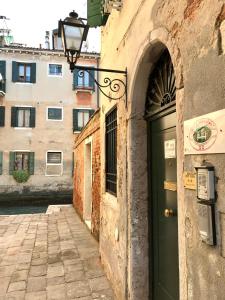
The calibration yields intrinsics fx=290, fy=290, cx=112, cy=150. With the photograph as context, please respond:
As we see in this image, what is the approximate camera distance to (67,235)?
6.83 m

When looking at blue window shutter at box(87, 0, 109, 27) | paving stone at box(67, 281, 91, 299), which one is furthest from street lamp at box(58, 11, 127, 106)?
paving stone at box(67, 281, 91, 299)

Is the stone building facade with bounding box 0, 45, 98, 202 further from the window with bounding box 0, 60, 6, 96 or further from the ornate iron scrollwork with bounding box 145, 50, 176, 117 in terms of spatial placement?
the ornate iron scrollwork with bounding box 145, 50, 176, 117

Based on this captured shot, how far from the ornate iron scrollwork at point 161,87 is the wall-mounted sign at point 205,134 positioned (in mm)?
767

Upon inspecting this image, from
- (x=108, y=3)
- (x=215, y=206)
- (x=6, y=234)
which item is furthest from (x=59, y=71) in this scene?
(x=215, y=206)

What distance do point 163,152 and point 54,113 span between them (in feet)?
60.3

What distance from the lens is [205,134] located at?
171 cm

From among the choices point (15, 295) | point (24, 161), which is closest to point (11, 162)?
point (24, 161)

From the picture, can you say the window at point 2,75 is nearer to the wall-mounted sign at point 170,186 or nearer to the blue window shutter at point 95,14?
the blue window shutter at point 95,14

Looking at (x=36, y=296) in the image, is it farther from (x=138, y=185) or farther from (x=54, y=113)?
(x=54, y=113)

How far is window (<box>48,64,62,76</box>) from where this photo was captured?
67.2 ft

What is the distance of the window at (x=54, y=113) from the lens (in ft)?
66.8

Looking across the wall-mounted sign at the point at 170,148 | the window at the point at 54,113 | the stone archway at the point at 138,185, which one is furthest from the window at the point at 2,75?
the wall-mounted sign at the point at 170,148

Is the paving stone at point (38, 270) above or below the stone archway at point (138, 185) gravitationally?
Result: below

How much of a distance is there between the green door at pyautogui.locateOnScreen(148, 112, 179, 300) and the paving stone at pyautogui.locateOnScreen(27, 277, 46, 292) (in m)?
1.67
